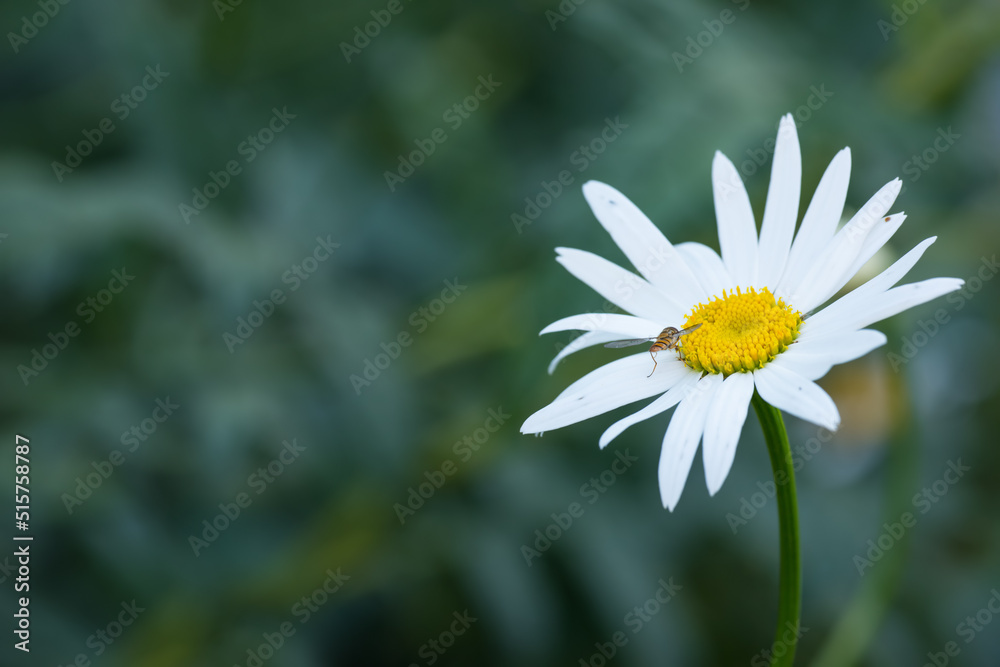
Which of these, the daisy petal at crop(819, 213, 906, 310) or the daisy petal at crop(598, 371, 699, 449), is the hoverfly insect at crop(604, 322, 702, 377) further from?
the daisy petal at crop(819, 213, 906, 310)

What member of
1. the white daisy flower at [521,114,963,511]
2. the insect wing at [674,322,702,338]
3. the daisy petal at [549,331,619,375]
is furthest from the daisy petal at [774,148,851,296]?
the daisy petal at [549,331,619,375]

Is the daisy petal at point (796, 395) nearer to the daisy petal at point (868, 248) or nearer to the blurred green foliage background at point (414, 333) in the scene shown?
the daisy petal at point (868, 248)

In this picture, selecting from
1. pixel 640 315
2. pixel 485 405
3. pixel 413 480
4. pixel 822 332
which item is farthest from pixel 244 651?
pixel 822 332

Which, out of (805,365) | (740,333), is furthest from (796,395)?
(740,333)

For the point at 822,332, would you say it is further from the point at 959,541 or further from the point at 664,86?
the point at 959,541

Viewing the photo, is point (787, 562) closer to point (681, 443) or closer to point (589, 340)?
point (681, 443)
